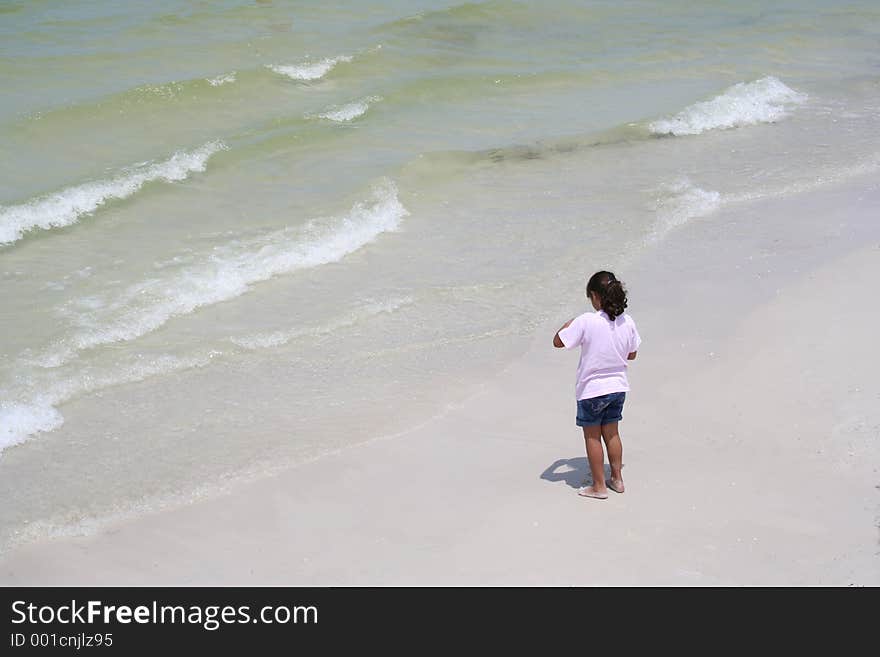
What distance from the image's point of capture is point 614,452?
591cm

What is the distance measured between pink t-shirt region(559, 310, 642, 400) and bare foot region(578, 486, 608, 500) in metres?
0.49

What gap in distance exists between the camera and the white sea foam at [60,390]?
6934 mm

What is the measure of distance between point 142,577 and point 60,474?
1.37 m

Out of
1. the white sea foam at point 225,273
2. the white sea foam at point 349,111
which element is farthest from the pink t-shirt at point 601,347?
the white sea foam at point 349,111

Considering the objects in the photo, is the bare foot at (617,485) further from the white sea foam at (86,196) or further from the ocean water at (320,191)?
the white sea foam at (86,196)

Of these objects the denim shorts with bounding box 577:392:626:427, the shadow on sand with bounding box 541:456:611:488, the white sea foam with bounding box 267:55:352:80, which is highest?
the white sea foam with bounding box 267:55:352:80

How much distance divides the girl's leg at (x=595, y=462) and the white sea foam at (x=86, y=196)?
6.51 m

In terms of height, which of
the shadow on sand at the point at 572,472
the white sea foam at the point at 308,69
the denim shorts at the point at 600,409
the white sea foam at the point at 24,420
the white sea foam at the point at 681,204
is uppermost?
the white sea foam at the point at 308,69

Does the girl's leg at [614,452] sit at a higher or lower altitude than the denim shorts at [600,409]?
lower

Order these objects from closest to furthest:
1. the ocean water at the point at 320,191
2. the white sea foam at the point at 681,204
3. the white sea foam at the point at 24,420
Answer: the white sea foam at the point at 24,420
the ocean water at the point at 320,191
the white sea foam at the point at 681,204

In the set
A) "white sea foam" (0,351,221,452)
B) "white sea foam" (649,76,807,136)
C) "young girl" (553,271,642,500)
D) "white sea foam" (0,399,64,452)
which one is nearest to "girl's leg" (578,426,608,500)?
"young girl" (553,271,642,500)

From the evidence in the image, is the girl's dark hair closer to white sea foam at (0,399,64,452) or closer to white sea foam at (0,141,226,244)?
white sea foam at (0,399,64,452)

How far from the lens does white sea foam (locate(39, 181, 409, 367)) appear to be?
8344mm
